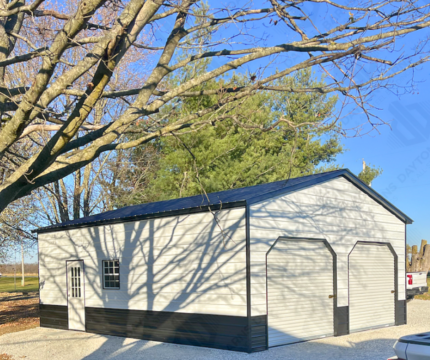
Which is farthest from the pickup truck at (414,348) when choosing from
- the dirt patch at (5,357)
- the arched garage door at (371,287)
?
the arched garage door at (371,287)

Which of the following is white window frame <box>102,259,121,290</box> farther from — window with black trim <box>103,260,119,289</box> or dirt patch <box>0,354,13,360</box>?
dirt patch <box>0,354,13,360</box>

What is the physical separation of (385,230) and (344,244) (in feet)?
7.57

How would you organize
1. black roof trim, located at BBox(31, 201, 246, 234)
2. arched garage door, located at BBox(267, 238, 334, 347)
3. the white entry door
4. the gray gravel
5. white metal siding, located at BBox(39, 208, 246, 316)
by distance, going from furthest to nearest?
the white entry door < arched garage door, located at BBox(267, 238, 334, 347) < black roof trim, located at BBox(31, 201, 246, 234) < white metal siding, located at BBox(39, 208, 246, 316) < the gray gravel

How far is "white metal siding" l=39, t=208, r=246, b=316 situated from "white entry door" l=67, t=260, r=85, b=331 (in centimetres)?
25

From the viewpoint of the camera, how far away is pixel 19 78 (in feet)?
60.4

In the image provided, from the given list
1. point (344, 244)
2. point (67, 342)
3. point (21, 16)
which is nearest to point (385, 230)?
point (344, 244)

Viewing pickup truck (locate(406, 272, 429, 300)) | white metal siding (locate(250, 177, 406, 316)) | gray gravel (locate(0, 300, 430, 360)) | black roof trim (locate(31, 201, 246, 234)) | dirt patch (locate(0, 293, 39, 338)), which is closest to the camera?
gray gravel (locate(0, 300, 430, 360))

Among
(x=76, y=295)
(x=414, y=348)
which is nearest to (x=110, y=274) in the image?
(x=76, y=295)

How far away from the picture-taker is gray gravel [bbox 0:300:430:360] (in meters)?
10.2

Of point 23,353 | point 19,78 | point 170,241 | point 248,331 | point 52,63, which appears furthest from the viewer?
point 19,78

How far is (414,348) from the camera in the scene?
11.0 feet

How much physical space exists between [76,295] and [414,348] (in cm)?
1355

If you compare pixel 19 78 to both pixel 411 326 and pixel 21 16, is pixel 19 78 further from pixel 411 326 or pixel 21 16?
pixel 411 326

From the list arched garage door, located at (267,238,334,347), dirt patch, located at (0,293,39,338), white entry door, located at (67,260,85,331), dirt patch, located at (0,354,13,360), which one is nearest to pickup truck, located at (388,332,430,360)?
arched garage door, located at (267,238,334,347)
